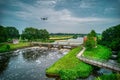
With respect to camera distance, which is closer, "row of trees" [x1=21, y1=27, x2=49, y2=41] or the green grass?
the green grass

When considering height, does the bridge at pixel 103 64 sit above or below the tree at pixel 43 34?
below

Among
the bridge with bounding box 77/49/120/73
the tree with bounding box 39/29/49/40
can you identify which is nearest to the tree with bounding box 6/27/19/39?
the tree with bounding box 39/29/49/40

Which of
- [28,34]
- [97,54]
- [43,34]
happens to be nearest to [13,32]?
[28,34]

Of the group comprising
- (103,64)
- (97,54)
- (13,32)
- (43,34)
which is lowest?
(97,54)

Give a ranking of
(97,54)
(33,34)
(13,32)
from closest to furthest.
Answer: (97,54) → (33,34) → (13,32)

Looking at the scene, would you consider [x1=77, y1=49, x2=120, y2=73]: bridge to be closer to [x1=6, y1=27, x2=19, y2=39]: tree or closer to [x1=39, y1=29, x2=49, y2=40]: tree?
[x1=39, y1=29, x2=49, y2=40]: tree

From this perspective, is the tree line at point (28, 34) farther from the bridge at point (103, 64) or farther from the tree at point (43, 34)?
the bridge at point (103, 64)

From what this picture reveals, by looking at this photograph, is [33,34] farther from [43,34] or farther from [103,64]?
[103,64]

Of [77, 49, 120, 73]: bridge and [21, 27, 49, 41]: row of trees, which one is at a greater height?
[21, 27, 49, 41]: row of trees

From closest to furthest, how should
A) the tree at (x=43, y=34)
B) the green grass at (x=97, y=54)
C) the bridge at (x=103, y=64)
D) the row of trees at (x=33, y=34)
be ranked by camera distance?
the bridge at (x=103, y=64) → the green grass at (x=97, y=54) → the row of trees at (x=33, y=34) → the tree at (x=43, y=34)

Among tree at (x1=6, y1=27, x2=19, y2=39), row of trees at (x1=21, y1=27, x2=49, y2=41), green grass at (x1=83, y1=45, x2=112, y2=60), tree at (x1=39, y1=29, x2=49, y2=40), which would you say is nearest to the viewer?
green grass at (x1=83, y1=45, x2=112, y2=60)

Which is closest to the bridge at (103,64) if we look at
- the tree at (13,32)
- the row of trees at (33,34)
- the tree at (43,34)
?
the row of trees at (33,34)
